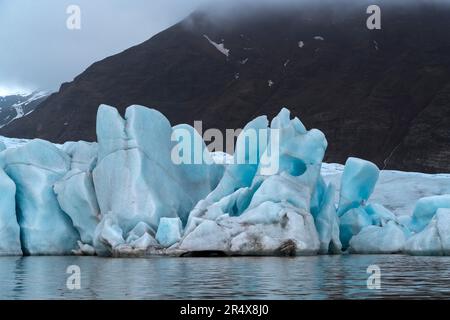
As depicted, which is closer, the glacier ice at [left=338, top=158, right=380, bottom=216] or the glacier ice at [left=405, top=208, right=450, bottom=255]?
the glacier ice at [left=405, top=208, right=450, bottom=255]

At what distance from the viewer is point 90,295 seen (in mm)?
9500

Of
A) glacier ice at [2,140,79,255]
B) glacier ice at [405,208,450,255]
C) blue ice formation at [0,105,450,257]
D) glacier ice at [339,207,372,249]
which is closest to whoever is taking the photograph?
blue ice formation at [0,105,450,257]

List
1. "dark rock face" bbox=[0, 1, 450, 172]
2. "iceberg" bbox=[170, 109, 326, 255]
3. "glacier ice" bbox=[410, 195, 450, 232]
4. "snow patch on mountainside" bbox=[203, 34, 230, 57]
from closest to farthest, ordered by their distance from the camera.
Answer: "iceberg" bbox=[170, 109, 326, 255], "glacier ice" bbox=[410, 195, 450, 232], "dark rock face" bbox=[0, 1, 450, 172], "snow patch on mountainside" bbox=[203, 34, 230, 57]

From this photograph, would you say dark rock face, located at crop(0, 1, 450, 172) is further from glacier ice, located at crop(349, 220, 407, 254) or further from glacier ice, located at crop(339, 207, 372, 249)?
glacier ice, located at crop(349, 220, 407, 254)

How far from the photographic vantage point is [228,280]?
1138 cm

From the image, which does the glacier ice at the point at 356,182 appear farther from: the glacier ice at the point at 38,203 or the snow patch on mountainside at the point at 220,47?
the snow patch on mountainside at the point at 220,47

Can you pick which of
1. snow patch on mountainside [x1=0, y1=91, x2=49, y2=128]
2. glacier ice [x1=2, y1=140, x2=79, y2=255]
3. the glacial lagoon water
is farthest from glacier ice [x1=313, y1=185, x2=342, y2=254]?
snow patch on mountainside [x1=0, y1=91, x2=49, y2=128]

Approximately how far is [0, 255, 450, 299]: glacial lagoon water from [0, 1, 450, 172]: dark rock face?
57009 mm

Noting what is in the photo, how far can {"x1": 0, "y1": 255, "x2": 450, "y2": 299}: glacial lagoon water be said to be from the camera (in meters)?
9.51

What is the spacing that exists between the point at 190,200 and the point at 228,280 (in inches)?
410

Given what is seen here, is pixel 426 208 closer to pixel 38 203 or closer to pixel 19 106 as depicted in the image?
pixel 38 203
